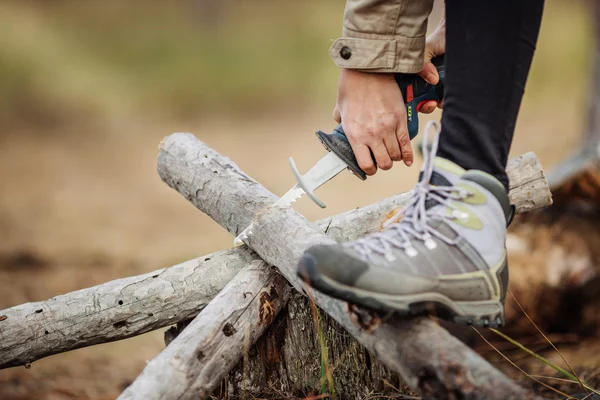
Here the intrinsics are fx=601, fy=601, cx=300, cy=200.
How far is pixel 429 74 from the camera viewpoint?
1.58 metres

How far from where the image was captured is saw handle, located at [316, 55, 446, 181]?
5.04 feet

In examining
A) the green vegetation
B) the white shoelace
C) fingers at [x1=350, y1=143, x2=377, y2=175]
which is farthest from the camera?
the green vegetation

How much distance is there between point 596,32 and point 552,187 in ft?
10.7

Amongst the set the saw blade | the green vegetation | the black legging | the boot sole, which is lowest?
the boot sole

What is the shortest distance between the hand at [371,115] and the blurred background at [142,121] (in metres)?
1.46

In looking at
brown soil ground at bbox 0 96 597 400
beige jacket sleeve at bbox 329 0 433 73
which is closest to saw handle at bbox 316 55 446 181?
beige jacket sleeve at bbox 329 0 433 73

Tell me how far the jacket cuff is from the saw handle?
103 mm

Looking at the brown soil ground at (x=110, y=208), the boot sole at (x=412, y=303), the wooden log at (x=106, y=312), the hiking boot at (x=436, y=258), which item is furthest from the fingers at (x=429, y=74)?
the brown soil ground at (x=110, y=208)

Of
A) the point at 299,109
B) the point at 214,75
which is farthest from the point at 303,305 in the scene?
the point at 214,75

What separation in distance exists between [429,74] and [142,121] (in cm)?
819

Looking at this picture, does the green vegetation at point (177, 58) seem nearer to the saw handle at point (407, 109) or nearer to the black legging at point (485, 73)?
the saw handle at point (407, 109)

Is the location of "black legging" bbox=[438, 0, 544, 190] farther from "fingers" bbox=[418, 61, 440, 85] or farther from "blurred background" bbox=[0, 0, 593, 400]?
"blurred background" bbox=[0, 0, 593, 400]

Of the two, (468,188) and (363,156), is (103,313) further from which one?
(468,188)

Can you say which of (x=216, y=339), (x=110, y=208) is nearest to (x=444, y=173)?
(x=216, y=339)
